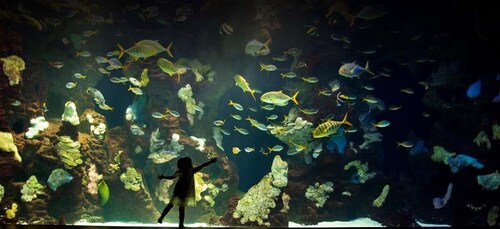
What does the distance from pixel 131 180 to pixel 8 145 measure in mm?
2866

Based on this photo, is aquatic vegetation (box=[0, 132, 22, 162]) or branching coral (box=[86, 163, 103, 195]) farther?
branching coral (box=[86, 163, 103, 195])

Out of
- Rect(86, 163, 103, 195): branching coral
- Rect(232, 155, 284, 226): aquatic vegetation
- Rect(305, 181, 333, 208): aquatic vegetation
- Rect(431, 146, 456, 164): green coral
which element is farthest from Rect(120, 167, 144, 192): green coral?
Rect(431, 146, 456, 164): green coral

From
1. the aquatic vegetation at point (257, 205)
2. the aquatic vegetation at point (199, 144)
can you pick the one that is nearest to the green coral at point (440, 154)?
the aquatic vegetation at point (257, 205)

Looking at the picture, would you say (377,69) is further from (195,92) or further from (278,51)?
(195,92)

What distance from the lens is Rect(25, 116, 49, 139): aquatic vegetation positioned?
8.11m

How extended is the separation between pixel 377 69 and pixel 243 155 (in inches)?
208

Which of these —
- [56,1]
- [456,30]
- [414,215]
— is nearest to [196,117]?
[56,1]

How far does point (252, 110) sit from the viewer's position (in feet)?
30.9

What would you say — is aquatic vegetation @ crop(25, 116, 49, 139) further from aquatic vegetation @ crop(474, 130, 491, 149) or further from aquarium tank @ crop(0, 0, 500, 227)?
aquatic vegetation @ crop(474, 130, 491, 149)

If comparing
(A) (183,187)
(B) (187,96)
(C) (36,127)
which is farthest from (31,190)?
(A) (183,187)

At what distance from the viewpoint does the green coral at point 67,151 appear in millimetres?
8003

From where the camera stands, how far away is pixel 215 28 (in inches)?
392

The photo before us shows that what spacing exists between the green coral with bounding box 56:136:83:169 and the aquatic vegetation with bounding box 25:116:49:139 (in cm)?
60

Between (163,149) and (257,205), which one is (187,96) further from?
(257,205)
